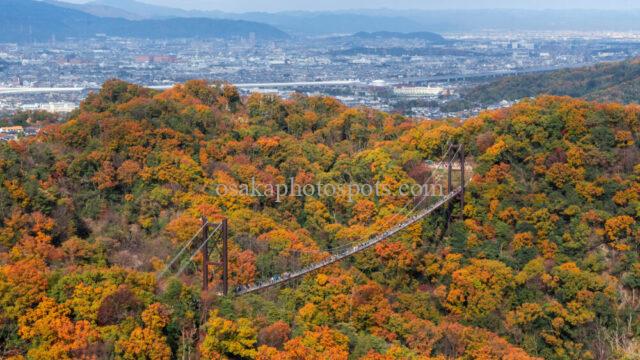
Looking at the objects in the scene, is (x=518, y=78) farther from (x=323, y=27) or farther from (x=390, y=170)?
(x=323, y=27)

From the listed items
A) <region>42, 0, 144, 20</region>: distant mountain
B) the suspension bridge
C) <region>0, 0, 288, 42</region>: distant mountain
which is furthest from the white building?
<region>42, 0, 144, 20</region>: distant mountain

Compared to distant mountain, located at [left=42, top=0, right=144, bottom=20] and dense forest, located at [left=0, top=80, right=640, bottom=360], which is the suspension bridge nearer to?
dense forest, located at [left=0, top=80, right=640, bottom=360]

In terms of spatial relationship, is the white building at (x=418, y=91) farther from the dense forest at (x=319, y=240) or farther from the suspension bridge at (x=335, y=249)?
the suspension bridge at (x=335, y=249)

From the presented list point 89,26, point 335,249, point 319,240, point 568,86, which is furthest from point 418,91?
point 89,26

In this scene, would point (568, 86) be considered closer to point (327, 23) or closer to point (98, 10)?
point (98, 10)

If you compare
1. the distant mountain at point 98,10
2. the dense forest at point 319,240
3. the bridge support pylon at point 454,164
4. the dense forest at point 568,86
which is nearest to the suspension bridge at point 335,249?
the bridge support pylon at point 454,164

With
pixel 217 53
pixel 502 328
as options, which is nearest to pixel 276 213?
pixel 502 328
